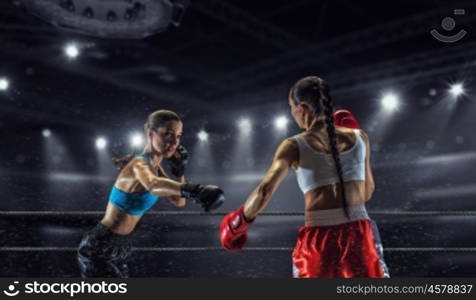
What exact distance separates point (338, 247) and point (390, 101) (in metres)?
6.22

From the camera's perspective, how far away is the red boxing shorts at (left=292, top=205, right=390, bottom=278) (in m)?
1.42

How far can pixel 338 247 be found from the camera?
4.72 feet

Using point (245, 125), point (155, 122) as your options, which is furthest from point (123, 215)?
point (245, 125)

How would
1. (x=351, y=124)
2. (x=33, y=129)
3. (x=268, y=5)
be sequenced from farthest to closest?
1. (x=33, y=129)
2. (x=268, y=5)
3. (x=351, y=124)

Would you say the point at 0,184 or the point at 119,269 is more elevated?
the point at 0,184

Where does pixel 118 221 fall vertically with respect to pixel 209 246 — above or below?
below

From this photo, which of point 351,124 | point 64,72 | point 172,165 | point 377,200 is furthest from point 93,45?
point 377,200

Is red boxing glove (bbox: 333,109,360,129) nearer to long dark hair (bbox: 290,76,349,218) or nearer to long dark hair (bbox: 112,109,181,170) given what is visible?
long dark hair (bbox: 290,76,349,218)

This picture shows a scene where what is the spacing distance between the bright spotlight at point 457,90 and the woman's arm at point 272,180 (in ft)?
19.4

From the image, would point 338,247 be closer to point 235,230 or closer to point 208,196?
point 235,230

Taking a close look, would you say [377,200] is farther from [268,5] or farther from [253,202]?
[253,202]

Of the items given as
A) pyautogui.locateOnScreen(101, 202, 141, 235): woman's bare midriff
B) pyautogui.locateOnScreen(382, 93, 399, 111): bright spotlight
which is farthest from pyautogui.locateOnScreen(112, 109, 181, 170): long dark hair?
pyautogui.locateOnScreen(382, 93, 399, 111): bright spotlight

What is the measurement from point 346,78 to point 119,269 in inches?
205

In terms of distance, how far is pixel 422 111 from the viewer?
834cm
